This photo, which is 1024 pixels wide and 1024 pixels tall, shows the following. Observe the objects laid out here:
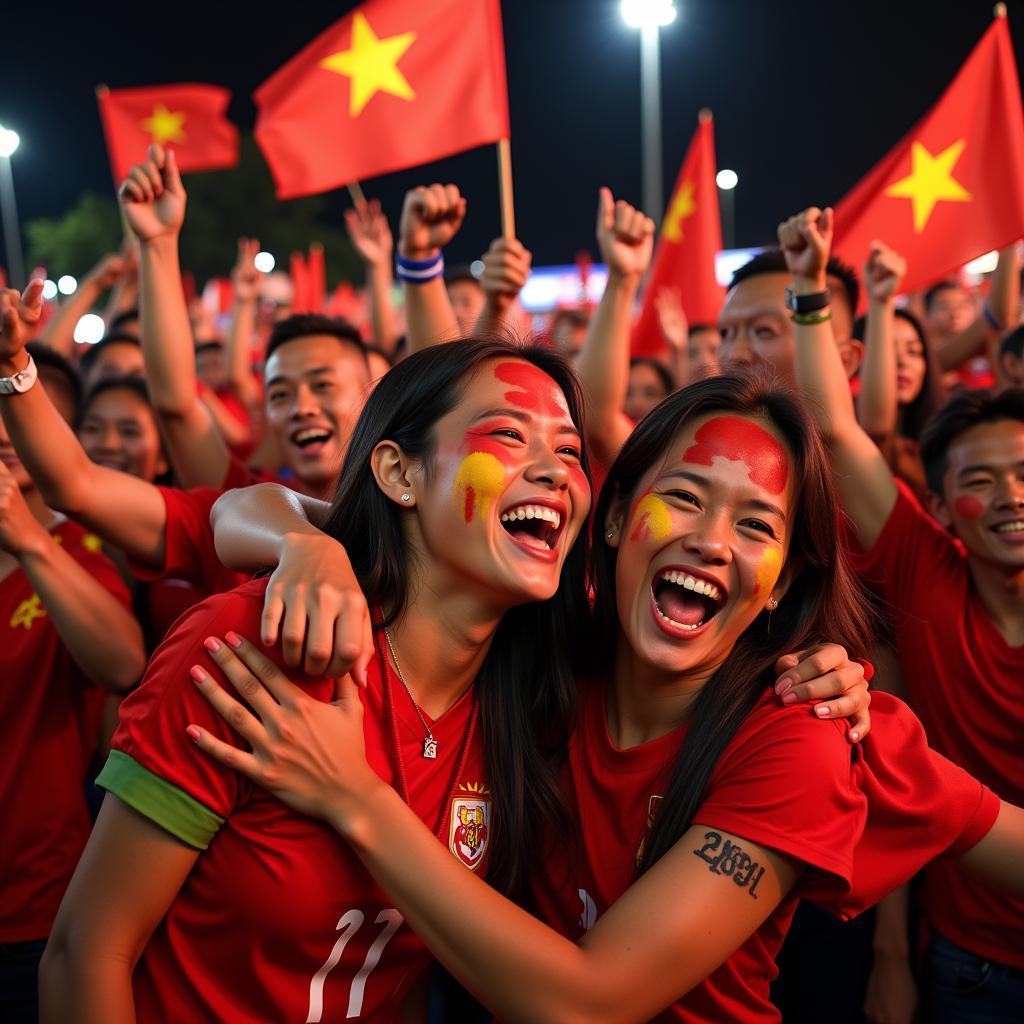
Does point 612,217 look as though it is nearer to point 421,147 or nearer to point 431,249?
point 431,249

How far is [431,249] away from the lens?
393 centimetres

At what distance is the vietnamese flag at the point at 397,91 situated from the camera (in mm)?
5070

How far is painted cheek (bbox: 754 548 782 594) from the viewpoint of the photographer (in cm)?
233

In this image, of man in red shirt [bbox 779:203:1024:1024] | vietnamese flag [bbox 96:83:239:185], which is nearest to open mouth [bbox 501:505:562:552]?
man in red shirt [bbox 779:203:1024:1024]

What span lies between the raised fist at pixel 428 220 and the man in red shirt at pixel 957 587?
4.12 ft

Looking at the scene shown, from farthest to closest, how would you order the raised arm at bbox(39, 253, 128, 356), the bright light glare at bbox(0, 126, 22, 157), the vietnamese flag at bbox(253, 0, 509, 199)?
the bright light glare at bbox(0, 126, 22, 157) → the raised arm at bbox(39, 253, 128, 356) → the vietnamese flag at bbox(253, 0, 509, 199)

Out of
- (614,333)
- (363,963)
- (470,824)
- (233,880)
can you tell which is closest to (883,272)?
(614,333)

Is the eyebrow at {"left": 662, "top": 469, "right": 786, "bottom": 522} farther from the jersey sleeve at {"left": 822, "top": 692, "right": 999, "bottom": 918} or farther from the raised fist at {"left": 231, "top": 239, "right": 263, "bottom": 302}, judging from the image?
the raised fist at {"left": 231, "top": 239, "right": 263, "bottom": 302}

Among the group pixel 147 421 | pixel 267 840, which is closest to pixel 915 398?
pixel 147 421

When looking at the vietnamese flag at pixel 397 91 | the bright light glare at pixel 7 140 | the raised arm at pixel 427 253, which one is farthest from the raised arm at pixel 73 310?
the bright light glare at pixel 7 140

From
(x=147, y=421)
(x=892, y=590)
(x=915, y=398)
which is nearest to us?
(x=892, y=590)

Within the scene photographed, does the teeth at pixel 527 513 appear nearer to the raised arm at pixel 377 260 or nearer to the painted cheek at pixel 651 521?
the painted cheek at pixel 651 521

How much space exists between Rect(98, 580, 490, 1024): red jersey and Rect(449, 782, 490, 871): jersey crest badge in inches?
6.1

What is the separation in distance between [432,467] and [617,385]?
1702 mm
